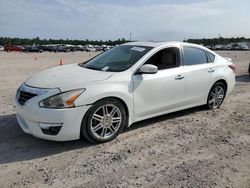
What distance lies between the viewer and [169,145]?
198 inches

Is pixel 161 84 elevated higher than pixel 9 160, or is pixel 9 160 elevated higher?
pixel 161 84

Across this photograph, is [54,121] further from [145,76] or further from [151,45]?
[151,45]

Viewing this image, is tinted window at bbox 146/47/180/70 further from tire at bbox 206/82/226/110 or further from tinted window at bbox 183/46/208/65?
tire at bbox 206/82/226/110

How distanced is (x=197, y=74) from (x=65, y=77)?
279 centimetres

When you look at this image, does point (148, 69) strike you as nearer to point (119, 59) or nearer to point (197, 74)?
point (119, 59)

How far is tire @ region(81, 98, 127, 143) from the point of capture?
4.82m

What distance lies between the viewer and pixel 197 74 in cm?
646

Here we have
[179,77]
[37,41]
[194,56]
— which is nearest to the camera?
[179,77]

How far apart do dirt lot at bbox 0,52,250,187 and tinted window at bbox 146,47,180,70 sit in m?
1.11

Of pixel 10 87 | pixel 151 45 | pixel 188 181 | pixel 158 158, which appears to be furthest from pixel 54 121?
pixel 10 87

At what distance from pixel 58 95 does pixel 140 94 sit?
4.82 feet

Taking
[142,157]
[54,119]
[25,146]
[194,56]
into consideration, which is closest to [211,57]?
[194,56]

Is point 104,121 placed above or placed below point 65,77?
below

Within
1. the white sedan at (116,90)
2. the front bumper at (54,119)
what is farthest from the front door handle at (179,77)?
the front bumper at (54,119)
